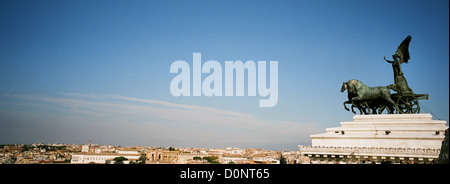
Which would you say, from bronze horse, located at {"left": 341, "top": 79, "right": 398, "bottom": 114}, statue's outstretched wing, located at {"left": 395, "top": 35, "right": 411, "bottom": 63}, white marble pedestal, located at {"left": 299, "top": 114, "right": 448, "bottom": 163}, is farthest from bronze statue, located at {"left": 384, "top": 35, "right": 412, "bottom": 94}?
white marble pedestal, located at {"left": 299, "top": 114, "right": 448, "bottom": 163}

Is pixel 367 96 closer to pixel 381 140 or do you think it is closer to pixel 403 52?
pixel 381 140

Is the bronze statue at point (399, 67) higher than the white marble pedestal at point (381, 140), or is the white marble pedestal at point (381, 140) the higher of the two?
the bronze statue at point (399, 67)

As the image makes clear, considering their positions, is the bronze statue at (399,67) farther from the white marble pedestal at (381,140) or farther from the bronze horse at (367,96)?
the white marble pedestal at (381,140)

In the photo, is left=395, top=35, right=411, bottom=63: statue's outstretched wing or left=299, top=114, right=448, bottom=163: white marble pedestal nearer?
left=299, top=114, right=448, bottom=163: white marble pedestal

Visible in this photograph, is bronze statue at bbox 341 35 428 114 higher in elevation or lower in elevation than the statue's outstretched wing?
lower

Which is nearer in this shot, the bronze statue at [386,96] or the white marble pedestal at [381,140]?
the white marble pedestal at [381,140]

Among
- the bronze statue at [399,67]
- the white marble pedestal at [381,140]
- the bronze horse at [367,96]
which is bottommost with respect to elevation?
the white marble pedestal at [381,140]

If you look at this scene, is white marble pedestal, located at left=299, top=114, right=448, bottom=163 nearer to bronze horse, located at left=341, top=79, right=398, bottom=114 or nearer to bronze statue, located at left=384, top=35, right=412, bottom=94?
bronze horse, located at left=341, top=79, right=398, bottom=114

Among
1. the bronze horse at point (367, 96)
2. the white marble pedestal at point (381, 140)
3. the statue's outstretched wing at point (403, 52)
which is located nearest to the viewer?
the white marble pedestal at point (381, 140)

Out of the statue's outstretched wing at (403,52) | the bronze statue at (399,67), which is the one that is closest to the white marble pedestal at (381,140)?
the bronze statue at (399,67)
